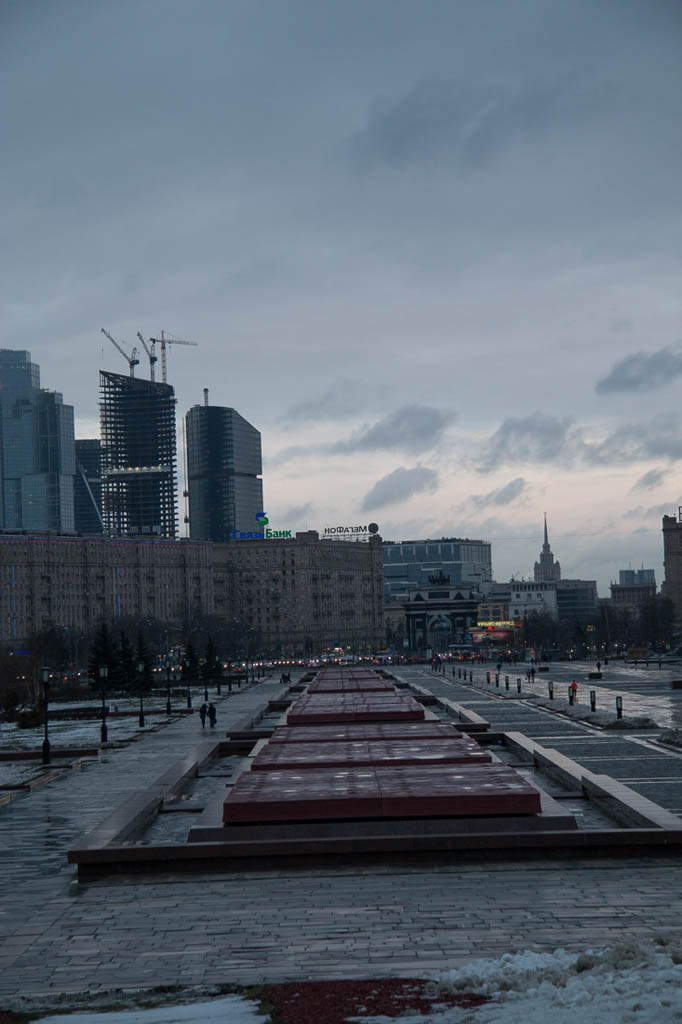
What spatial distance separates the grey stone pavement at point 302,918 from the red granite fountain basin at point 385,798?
2066 mm

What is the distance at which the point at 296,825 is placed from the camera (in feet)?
80.3

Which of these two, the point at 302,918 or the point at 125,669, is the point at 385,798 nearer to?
the point at 302,918

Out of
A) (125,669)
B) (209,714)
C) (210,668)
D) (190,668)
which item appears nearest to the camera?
(209,714)

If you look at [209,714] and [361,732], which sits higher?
[361,732]

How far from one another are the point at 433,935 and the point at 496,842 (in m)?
6.02

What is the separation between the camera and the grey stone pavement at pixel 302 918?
15.8 m

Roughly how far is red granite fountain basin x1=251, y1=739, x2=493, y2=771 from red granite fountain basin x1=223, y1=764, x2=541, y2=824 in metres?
3.41

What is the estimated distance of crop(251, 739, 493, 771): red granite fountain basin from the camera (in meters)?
31.7

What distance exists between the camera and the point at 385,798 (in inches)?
978

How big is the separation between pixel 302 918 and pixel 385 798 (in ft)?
21.8

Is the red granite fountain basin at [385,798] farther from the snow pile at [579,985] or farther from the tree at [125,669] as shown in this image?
the tree at [125,669]

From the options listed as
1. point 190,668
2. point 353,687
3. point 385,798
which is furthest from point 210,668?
point 385,798

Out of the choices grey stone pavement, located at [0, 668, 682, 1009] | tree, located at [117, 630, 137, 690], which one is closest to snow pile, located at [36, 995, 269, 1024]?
grey stone pavement, located at [0, 668, 682, 1009]

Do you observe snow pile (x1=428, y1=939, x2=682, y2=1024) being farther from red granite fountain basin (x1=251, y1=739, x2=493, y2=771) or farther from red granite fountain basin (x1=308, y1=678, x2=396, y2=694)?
red granite fountain basin (x1=308, y1=678, x2=396, y2=694)
